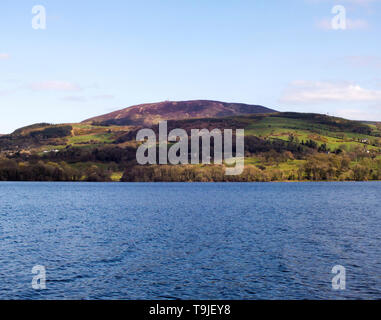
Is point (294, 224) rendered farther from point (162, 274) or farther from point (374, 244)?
point (162, 274)

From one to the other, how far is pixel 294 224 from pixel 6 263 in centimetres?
4671

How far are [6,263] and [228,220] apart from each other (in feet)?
145

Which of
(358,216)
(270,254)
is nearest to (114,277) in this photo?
(270,254)

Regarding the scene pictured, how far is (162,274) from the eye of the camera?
3516cm

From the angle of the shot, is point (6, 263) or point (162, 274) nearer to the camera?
point (162, 274)

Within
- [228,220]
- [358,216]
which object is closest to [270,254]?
[228,220]
